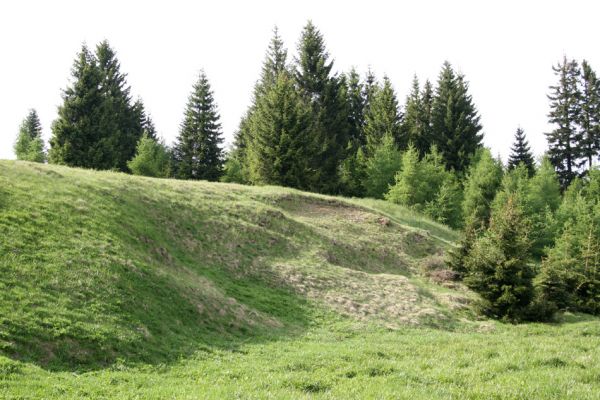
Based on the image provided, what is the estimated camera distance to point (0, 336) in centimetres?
1284

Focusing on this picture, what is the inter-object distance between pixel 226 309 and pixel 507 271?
15788 mm

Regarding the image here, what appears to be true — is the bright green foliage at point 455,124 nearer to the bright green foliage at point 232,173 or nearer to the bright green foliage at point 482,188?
the bright green foliage at point 482,188

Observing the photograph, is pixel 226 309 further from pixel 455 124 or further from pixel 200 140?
pixel 455 124

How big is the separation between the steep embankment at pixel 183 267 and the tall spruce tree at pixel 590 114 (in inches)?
1661

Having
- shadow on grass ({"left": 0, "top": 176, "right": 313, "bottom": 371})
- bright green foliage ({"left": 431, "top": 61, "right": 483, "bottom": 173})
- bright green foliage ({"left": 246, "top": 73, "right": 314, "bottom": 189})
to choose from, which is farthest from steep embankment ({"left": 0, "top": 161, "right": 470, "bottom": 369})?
bright green foliage ({"left": 431, "top": 61, "right": 483, "bottom": 173})

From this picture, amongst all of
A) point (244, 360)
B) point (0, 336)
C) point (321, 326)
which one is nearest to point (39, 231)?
point (0, 336)

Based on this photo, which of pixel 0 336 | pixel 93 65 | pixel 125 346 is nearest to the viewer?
pixel 0 336

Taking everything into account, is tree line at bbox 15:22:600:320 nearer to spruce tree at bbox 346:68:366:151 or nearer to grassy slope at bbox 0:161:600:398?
spruce tree at bbox 346:68:366:151

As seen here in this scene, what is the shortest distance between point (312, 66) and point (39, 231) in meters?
51.1

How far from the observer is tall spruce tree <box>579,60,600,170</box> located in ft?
229

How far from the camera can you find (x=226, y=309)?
21094mm

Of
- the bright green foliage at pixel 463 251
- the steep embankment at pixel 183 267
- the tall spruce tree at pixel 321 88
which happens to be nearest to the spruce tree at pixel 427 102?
the tall spruce tree at pixel 321 88

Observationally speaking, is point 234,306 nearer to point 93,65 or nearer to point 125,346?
point 125,346

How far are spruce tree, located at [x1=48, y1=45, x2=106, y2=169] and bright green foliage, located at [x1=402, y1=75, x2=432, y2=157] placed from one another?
41312mm
